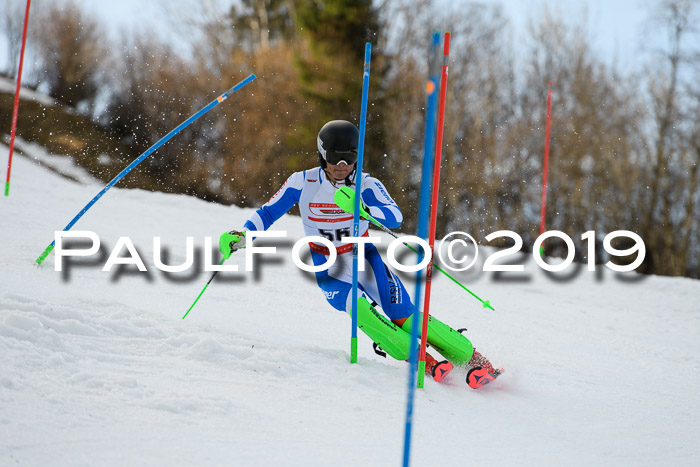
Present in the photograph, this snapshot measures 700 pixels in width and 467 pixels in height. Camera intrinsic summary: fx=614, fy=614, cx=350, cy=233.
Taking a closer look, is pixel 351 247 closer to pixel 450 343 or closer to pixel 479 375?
pixel 450 343

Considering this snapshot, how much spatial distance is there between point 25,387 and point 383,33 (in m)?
17.8

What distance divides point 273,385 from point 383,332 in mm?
726

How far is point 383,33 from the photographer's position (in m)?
18.7

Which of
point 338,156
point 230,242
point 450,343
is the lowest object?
point 450,343

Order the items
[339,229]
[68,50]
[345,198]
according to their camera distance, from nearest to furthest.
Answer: [345,198] → [339,229] → [68,50]

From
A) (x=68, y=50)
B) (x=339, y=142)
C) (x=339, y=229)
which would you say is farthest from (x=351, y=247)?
(x=68, y=50)

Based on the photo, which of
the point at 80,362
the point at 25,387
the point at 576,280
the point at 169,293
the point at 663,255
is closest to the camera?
the point at 25,387

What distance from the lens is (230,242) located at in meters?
3.40

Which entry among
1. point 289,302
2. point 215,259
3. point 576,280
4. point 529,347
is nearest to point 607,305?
point 576,280

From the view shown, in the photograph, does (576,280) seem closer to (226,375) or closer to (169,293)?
(169,293)

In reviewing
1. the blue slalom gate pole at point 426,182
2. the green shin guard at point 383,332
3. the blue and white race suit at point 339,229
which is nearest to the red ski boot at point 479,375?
the green shin guard at point 383,332

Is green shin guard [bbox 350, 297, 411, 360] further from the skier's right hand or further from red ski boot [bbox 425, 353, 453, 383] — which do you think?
the skier's right hand

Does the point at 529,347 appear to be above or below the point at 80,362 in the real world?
below

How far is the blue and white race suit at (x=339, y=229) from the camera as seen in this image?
3.43 m
